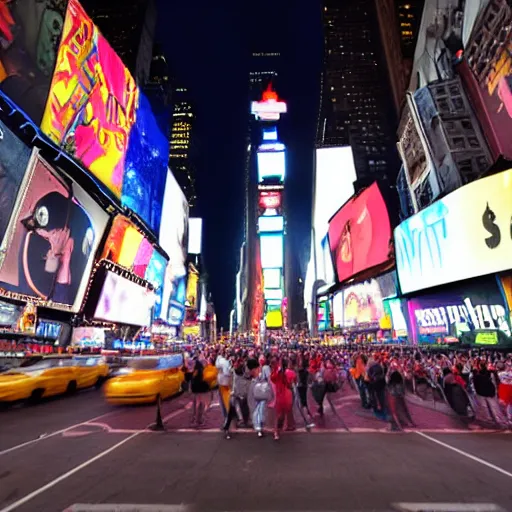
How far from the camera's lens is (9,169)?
77.3 ft

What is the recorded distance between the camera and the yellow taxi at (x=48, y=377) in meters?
10.4

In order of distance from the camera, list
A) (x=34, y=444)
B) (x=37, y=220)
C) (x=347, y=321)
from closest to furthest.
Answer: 1. (x=34, y=444)
2. (x=37, y=220)
3. (x=347, y=321)

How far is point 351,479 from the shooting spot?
189 inches

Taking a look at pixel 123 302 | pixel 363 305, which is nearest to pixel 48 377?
pixel 123 302

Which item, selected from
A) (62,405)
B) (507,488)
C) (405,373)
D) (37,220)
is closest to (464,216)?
(405,373)

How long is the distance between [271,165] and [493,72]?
12332 cm

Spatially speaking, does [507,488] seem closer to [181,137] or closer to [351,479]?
[351,479]

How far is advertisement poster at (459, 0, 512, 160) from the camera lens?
27.9m

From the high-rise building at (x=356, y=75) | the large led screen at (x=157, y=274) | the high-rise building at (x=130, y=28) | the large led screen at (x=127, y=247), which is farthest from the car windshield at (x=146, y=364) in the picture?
the high-rise building at (x=356, y=75)

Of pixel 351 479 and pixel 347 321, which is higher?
pixel 347 321

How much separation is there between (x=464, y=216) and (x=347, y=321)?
136ft

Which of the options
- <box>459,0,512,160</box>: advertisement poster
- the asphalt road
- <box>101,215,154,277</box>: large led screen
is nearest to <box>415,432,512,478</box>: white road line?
the asphalt road

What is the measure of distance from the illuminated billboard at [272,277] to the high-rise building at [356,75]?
62.4m

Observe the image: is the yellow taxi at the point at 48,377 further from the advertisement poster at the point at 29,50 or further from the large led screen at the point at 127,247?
the large led screen at the point at 127,247
